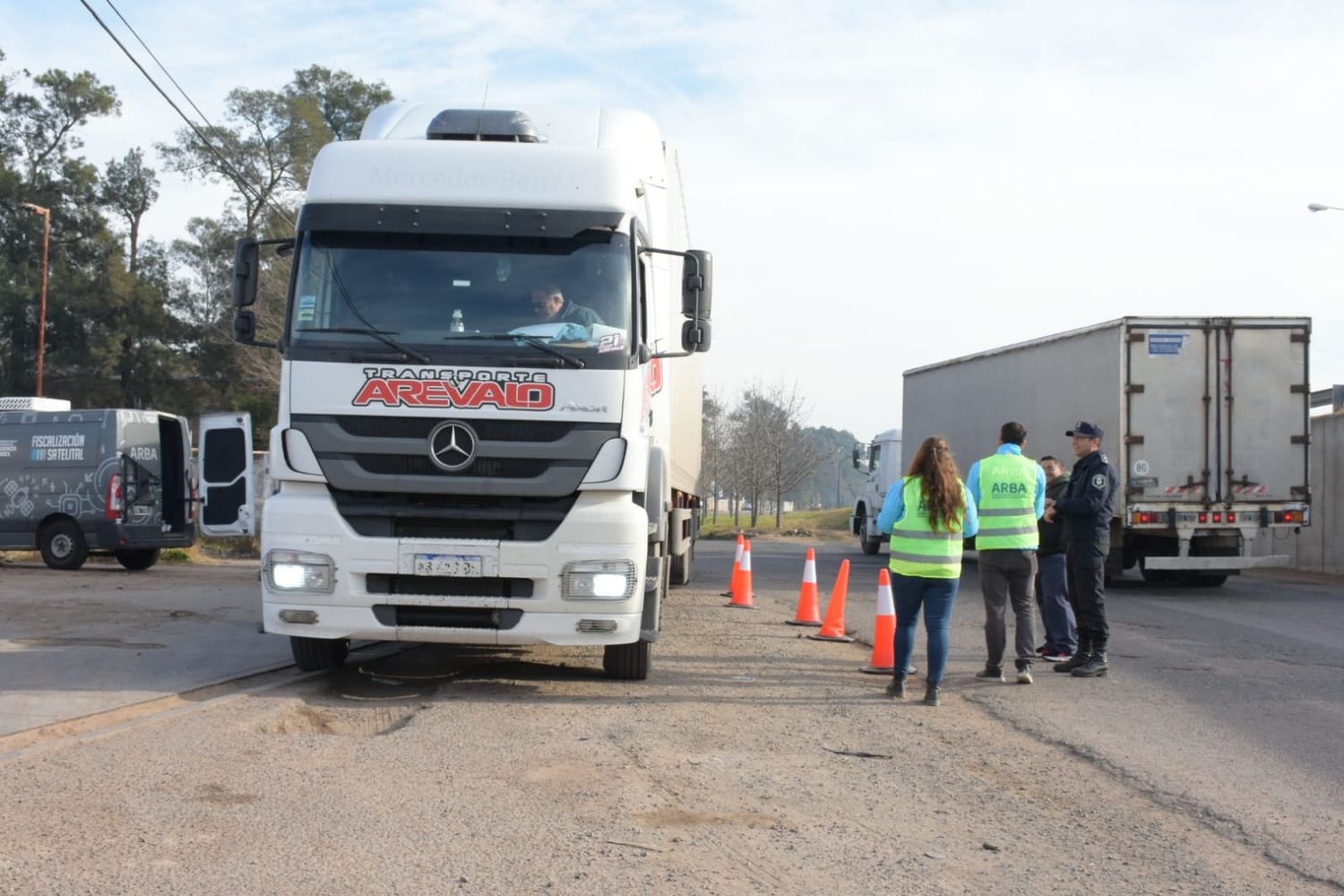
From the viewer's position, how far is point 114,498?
61.5ft

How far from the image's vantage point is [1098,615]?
31.6ft

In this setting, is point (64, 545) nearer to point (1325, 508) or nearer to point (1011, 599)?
point (1011, 599)

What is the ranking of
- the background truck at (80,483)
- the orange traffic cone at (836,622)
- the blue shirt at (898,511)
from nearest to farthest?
the blue shirt at (898,511)
the orange traffic cone at (836,622)
the background truck at (80,483)

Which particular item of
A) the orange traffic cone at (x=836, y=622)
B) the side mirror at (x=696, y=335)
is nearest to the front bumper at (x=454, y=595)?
the side mirror at (x=696, y=335)

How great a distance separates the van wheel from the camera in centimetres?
1898

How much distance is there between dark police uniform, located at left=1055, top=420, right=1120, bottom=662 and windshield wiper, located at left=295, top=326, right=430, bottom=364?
514 cm

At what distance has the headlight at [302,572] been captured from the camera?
7.75 meters

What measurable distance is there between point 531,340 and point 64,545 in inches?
554

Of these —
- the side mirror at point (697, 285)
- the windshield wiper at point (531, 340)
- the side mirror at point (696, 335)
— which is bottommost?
the windshield wiper at point (531, 340)

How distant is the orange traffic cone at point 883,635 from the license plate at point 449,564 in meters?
3.45

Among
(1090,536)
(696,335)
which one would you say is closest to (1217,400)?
(1090,536)

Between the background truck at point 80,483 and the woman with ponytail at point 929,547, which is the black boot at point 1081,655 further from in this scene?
the background truck at point 80,483

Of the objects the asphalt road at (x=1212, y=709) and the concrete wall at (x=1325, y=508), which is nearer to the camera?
the asphalt road at (x=1212, y=709)

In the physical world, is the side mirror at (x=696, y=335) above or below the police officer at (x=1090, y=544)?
above
